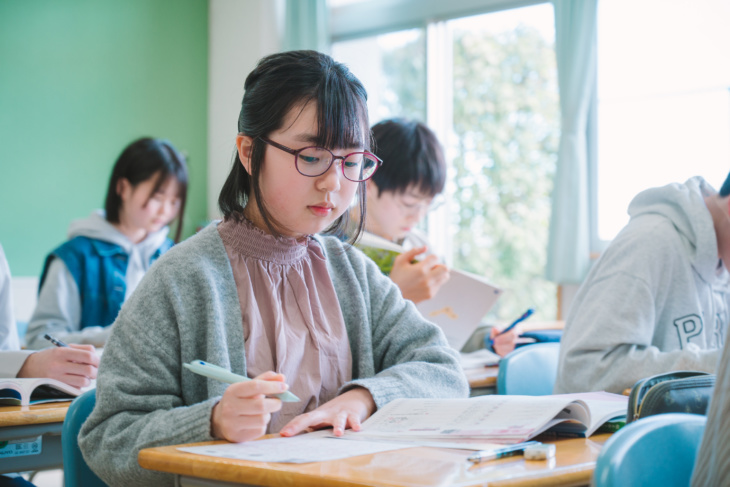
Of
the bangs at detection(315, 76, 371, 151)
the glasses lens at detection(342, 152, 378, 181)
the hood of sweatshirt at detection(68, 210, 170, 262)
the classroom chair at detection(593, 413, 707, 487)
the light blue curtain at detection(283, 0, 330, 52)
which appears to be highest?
the light blue curtain at detection(283, 0, 330, 52)

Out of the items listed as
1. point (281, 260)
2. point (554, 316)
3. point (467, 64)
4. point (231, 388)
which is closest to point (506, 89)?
point (467, 64)

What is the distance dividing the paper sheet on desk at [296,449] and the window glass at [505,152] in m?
3.31

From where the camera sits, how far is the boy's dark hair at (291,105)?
1.11 m

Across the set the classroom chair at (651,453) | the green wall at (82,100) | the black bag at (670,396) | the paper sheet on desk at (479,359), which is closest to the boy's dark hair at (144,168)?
the green wall at (82,100)

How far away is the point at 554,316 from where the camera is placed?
388cm

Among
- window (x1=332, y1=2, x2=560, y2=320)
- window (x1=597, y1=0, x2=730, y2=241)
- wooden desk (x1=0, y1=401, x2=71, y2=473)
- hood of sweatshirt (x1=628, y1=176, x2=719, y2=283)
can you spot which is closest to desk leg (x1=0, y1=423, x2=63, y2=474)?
wooden desk (x1=0, y1=401, x2=71, y2=473)

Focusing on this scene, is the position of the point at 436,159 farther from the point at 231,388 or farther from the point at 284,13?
the point at 284,13

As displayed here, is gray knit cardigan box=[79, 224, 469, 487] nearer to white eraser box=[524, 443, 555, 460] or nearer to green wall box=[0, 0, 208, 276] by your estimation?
white eraser box=[524, 443, 555, 460]

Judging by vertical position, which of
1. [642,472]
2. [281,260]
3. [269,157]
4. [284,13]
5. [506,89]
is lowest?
[642,472]

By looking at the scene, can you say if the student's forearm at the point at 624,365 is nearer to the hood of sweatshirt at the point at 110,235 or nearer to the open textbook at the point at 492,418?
the open textbook at the point at 492,418

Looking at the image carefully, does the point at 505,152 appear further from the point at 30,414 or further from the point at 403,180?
the point at 30,414

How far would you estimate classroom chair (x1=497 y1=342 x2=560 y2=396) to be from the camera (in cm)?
168

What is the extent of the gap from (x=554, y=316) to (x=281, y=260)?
9.59 feet

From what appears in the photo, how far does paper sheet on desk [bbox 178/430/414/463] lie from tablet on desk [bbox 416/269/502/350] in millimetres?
1224
